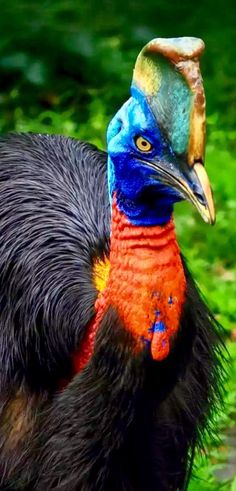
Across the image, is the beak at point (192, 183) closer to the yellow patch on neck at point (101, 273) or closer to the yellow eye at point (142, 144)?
the yellow eye at point (142, 144)

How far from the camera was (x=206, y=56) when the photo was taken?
801cm

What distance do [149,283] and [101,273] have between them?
50 cm

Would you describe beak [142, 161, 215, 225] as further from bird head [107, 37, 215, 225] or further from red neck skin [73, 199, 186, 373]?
red neck skin [73, 199, 186, 373]

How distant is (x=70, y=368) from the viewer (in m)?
4.21

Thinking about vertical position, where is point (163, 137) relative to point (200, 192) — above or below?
above

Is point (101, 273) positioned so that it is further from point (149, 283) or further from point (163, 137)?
point (163, 137)

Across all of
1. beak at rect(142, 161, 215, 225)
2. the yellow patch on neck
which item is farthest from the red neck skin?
the yellow patch on neck

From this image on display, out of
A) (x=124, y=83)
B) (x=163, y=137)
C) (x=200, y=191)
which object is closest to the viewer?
(x=200, y=191)

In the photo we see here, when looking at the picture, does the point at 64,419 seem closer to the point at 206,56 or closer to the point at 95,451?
the point at 95,451

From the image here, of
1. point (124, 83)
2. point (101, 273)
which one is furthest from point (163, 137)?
point (124, 83)

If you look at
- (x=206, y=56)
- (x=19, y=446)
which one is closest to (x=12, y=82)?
(x=206, y=56)

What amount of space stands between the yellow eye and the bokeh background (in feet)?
4.64

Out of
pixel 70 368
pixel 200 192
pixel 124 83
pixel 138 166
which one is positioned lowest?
pixel 70 368

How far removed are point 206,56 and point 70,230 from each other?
3.69 meters
